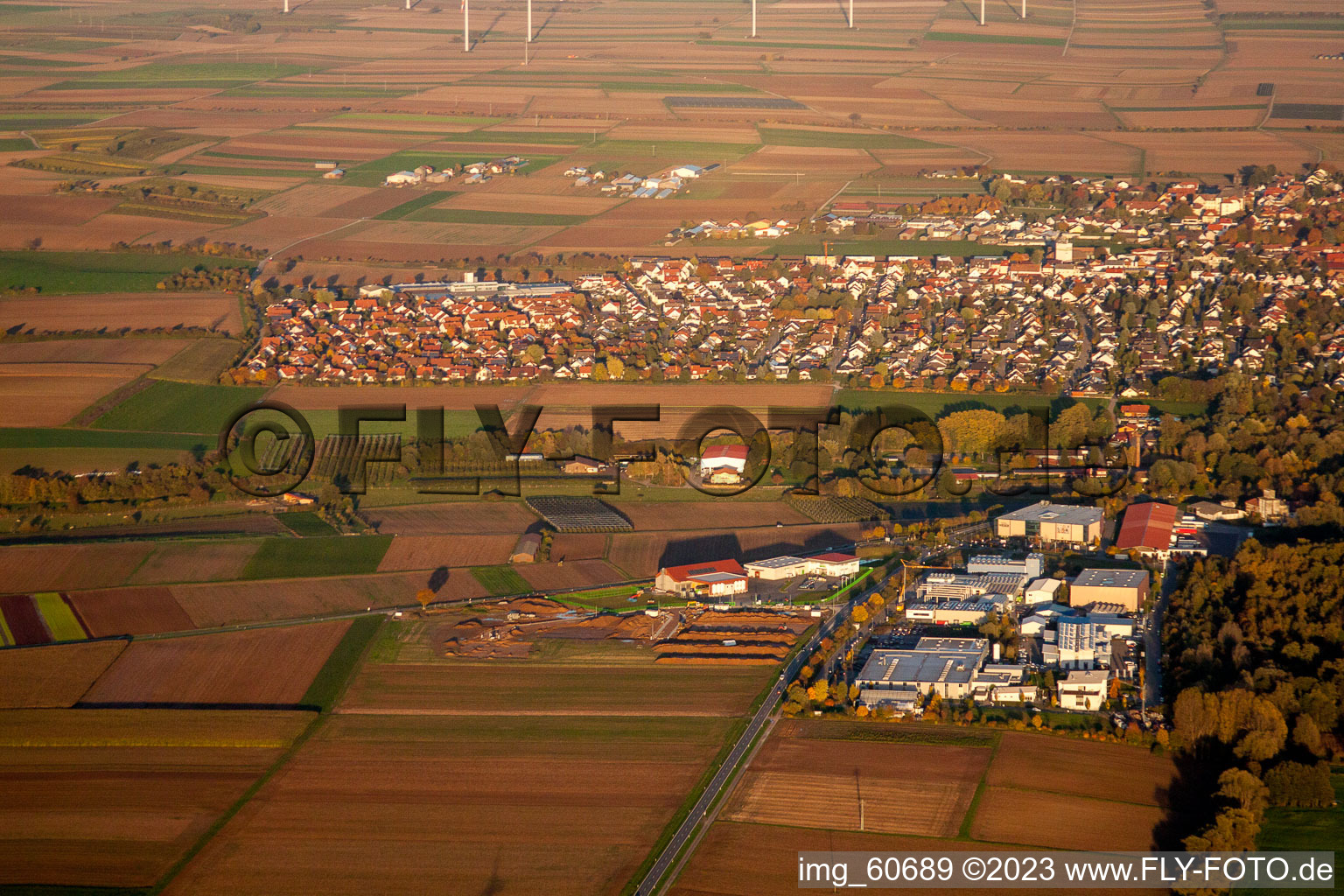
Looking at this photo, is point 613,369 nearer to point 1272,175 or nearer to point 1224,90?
point 1272,175

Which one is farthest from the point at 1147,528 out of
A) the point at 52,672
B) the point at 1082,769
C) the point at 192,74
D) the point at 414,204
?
the point at 192,74

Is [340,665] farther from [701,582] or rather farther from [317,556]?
[701,582]

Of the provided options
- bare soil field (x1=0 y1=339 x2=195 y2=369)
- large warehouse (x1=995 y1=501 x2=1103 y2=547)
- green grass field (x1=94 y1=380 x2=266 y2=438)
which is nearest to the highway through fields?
large warehouse (x1=995 y1=501 x2=1103 y2=547)

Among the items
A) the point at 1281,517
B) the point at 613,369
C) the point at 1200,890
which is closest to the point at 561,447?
the point at 613,369

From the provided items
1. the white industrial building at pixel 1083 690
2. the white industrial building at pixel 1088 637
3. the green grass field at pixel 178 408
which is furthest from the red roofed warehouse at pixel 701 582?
the green grass field at pixel 178 408

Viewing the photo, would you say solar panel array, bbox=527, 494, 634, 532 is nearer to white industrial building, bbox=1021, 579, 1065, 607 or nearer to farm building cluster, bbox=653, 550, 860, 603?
farm building cluster, bbox=653, 550, 860, 603
